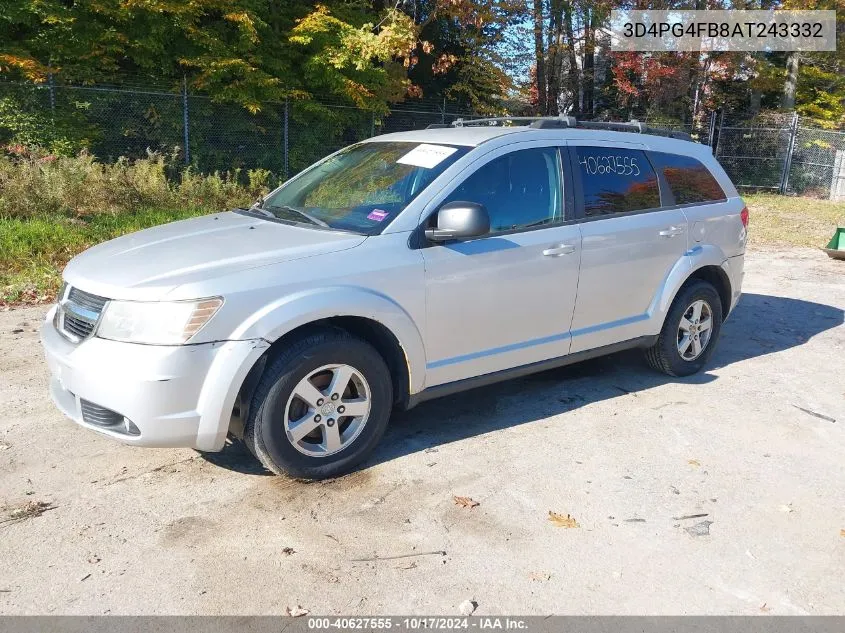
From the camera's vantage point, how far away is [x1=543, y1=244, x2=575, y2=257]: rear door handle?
4.65 metres

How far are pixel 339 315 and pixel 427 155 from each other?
1.35m

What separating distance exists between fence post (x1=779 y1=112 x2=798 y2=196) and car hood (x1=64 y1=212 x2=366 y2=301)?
23.7 meters

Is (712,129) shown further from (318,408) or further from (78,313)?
(78,313)

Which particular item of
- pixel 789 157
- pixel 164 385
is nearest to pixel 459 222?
pixel 164 385

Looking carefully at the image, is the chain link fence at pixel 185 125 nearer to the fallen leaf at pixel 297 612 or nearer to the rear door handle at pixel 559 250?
the rear door handle at pixel 559 250

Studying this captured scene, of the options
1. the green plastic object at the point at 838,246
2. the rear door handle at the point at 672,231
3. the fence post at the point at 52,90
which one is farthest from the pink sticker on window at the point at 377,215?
the fence post at the point at 52,90

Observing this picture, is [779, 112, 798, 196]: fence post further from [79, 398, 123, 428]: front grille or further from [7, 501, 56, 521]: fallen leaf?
[7, 501, 56, 521]: fallen leaf

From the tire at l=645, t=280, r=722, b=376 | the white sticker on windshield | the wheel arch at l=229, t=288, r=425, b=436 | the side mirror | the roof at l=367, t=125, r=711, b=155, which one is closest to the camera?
the wheel arch at l=229, t=288, r=425, b=436

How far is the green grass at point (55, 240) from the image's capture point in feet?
25.4

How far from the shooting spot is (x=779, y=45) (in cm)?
2617

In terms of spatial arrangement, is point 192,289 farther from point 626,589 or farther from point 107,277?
point 626,589

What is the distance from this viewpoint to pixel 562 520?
12.0ft

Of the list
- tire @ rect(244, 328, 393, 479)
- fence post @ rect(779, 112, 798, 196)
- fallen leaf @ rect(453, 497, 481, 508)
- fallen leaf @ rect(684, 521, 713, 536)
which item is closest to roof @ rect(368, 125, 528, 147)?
tire @ rect(244, 328, 393, 479)

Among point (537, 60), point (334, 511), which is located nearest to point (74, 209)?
point (334, 511)
